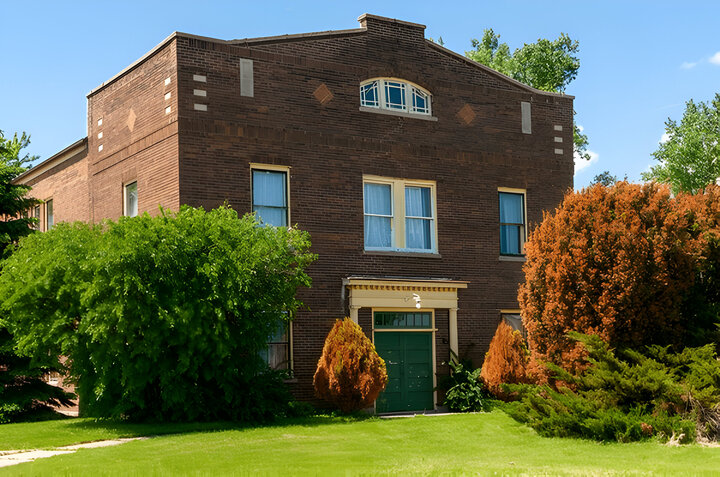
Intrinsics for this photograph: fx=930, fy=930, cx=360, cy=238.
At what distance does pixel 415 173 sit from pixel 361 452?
34.1 feet

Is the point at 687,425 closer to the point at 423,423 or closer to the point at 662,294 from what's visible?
the point at 662,294

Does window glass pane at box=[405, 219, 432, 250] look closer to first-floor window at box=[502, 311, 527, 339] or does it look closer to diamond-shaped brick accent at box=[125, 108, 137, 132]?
first-floor window at box=[502, 311, 527, 339]

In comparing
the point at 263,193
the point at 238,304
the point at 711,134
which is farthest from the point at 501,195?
the point at 711,134

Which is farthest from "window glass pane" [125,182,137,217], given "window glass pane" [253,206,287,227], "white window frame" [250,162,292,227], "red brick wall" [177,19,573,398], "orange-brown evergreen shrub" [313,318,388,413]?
"orange-brown evergreen shrub" [313,318,388,413]

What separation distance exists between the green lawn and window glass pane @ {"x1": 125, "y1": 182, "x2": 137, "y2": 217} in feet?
19.9

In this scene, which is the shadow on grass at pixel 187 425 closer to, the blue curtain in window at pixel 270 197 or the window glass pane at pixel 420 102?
the blue curtain in window at pixel 270 197

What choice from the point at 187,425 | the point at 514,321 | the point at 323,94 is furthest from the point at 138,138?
the point at 514,321

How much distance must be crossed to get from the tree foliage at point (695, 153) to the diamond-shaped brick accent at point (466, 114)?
26.0 metres

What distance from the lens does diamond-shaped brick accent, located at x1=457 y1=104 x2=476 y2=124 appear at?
25391mm

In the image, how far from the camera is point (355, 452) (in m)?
15.5

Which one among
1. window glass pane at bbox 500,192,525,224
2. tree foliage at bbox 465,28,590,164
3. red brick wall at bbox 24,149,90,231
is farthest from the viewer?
tree foliage at bbox 465,28,590,164

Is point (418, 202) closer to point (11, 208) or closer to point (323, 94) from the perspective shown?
point (323, 94)

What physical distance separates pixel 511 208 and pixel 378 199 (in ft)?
14.1

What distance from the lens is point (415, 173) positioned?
24.4 meters
